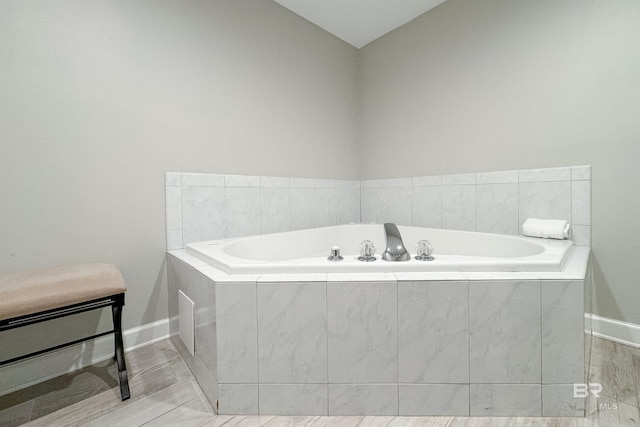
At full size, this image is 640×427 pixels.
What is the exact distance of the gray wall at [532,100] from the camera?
1.54 m

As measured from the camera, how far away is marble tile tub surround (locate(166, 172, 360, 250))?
1755 millimetres

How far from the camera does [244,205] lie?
2.03m

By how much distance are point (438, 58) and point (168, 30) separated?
1941mm

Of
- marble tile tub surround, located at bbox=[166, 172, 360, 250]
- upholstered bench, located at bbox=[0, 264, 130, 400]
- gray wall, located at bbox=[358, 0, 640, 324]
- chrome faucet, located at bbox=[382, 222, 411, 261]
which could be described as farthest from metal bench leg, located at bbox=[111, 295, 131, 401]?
gray wall, located at bbox=[358, 0, 640, 324]

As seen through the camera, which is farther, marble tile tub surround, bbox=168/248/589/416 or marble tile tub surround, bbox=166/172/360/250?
marble tile tub surround, bbox=166/172/360/250

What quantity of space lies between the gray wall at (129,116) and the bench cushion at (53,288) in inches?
9.6

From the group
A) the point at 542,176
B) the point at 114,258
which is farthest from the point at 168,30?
the point at 542,176

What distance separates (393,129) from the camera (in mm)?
2598

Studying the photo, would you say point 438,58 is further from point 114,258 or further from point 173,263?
point 114,258

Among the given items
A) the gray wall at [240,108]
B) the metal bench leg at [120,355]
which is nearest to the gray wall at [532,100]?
the gray wall at [240,108]

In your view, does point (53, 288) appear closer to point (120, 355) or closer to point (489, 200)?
point (120, 355)

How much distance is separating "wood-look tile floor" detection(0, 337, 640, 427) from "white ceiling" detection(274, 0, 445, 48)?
257cm

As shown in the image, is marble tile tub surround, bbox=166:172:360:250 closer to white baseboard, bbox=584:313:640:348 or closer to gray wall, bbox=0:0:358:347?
gray wall, bbox=0:0:358:347

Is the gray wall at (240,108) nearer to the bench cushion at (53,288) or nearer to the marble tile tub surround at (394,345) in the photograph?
the bench cushion at (53,288)
